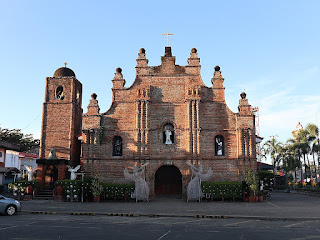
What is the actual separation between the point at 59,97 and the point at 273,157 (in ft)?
155

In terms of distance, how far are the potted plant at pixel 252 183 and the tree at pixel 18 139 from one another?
159 ft

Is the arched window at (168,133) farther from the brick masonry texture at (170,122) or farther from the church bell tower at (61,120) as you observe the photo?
the church bell tower at (61,120)

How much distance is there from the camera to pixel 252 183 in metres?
25.5

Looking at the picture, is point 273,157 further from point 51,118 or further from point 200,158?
point 51,118

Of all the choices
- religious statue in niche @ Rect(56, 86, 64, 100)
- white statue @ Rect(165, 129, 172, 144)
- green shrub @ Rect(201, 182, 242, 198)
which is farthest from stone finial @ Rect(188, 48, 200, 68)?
religious statue in niche @ Rect(56, 86, 64, 100)

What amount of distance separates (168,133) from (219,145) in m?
4.91

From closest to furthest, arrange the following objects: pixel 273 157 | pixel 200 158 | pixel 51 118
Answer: pixel 200 158 → pixel 51 118 → pixel 273 157

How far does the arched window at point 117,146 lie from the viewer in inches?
1137

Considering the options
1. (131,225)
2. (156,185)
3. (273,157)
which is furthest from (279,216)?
(273,157)

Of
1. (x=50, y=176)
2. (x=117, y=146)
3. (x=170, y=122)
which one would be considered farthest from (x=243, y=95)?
(x=50, y=176)

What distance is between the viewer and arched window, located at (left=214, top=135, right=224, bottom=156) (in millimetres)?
28297

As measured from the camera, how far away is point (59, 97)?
1300 inches

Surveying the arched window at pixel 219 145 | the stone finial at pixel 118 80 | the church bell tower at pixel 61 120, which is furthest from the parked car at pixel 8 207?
the arched window at pixel 219 145

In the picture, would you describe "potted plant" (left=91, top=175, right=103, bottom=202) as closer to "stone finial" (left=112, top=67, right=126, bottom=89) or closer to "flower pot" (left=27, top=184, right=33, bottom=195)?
"flower pot" (left=27, top=184, right=33, bottom=195)
